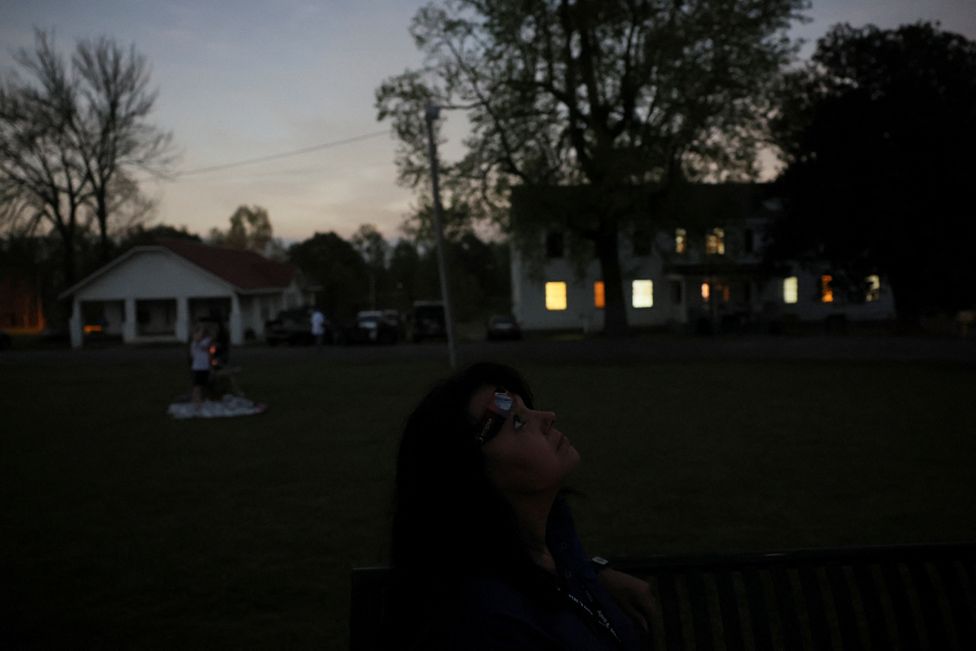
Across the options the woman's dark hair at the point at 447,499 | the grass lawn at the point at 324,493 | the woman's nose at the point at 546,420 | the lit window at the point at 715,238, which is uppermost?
the lit window at the point at 715,238

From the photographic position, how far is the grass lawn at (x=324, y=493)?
506 centimetres

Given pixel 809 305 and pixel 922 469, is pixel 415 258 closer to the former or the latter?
pixel 809 305

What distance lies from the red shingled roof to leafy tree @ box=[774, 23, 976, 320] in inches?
1319

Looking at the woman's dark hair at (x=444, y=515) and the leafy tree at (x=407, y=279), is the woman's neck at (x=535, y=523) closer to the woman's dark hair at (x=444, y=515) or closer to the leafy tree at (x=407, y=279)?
the woman's dark hair at (x=444, y=515)

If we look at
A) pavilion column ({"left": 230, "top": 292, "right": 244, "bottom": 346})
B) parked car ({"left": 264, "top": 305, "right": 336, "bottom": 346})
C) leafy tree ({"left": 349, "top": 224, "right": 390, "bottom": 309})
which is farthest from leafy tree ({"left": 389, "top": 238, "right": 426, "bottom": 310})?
parked car ({"left": 264, "top": 305, "right": 336, "bottom": 346})

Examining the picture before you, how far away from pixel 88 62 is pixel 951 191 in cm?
4898

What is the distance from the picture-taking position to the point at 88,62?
147ft

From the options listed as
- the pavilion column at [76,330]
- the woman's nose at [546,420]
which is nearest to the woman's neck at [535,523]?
the woman's nose at [546,420]

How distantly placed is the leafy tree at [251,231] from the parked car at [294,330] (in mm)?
63688

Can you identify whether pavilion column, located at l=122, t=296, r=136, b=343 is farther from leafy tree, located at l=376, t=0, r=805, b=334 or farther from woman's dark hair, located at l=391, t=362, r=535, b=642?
woman's dark hair, located at l=391, t=362, r=535, b=642

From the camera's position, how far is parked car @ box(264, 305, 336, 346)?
3753cm

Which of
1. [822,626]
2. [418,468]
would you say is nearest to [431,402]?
[418,468]

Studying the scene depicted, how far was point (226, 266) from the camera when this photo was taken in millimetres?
48344

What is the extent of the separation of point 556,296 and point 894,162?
19169mm
